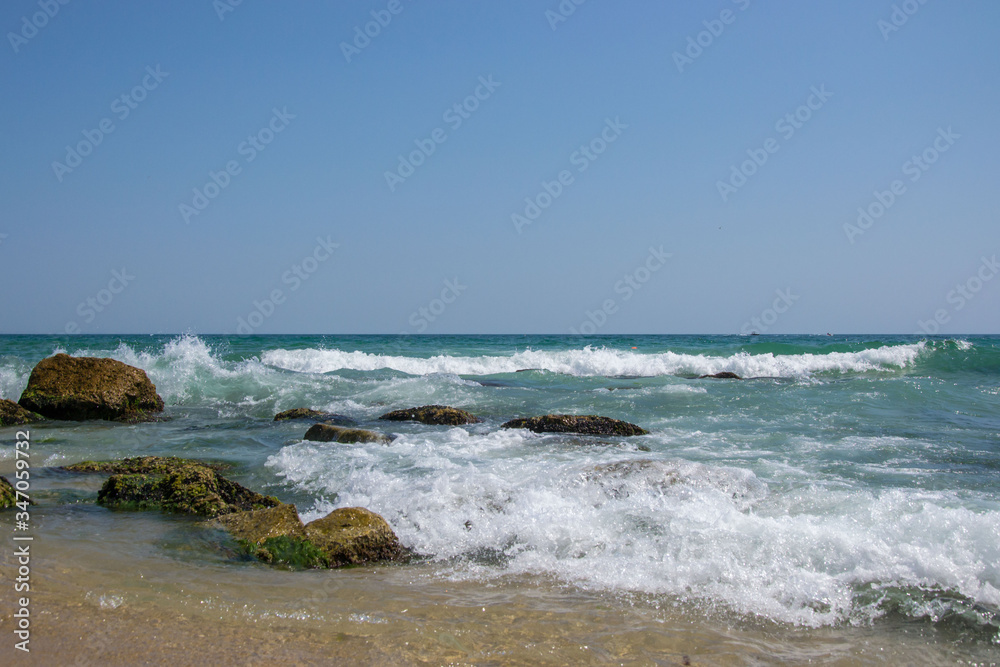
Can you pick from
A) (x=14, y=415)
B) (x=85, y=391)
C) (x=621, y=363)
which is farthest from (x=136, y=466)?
(x=621, y=363)

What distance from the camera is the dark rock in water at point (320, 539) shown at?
13.2 ft

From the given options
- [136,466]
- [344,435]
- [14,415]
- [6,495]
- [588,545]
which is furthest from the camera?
[14,415]

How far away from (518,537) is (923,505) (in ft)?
9.69

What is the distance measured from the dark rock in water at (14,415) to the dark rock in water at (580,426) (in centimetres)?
753

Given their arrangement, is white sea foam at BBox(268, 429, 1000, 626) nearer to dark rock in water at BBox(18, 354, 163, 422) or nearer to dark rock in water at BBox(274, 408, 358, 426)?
dark rock in water at BBox(274, 408, 358, 426)

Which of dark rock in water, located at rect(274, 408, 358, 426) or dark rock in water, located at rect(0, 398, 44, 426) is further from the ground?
dark rock in water, located at rect(0, 398, 44, 426)

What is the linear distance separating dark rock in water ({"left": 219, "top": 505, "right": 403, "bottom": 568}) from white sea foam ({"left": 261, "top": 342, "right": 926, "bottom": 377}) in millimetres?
18484

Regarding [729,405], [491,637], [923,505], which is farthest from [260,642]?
[729,405]

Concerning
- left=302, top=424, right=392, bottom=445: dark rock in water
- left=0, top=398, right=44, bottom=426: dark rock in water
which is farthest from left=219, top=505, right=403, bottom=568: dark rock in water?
left=0, top=398, right=44, bottom=426: dark rock in water

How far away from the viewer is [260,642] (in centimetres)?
283

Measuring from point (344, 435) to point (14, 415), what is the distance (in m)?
5.81

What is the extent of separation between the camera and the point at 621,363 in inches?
912

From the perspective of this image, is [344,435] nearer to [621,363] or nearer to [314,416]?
[314,416]

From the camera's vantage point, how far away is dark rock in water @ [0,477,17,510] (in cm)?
493
